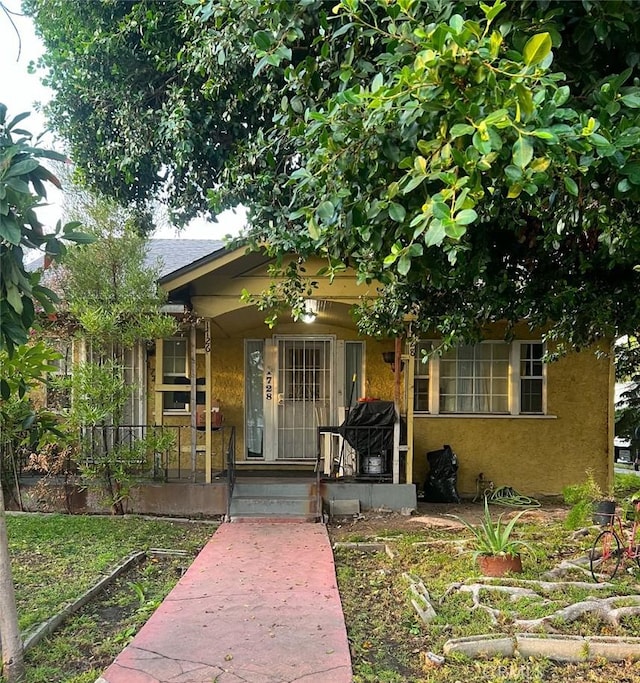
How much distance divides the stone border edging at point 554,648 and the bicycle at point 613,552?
1319 mm

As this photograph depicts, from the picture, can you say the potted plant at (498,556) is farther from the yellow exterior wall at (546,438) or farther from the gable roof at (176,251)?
the gable roof at (176,251)

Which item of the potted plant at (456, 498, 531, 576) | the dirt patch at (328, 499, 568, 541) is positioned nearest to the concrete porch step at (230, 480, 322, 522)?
the dirt patch at (328, 499, 568, 541)

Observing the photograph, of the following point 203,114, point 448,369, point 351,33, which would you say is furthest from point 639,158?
point 448,369

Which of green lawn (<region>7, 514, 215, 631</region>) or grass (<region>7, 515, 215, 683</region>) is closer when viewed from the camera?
grass (<region>7, 515, 215, 683</region>)

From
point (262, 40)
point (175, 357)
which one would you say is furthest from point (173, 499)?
point (262, 40)

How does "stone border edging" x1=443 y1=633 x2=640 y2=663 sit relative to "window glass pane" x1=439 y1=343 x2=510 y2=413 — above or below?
below

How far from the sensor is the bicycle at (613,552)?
5266 millimetres

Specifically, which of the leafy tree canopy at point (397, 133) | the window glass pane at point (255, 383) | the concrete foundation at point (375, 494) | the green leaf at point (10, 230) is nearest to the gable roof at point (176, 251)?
the window glass pane at point (255, 383)

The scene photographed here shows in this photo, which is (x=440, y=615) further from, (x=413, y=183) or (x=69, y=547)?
(x=69, y=547)

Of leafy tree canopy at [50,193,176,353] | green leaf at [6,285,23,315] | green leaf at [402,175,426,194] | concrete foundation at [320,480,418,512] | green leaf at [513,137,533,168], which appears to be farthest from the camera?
concrete foundation at [320,480,418,512]

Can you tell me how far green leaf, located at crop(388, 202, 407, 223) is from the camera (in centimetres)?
286

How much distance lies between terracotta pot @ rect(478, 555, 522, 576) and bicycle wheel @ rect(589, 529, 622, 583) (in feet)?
2.16

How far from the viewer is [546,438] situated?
10.3 m

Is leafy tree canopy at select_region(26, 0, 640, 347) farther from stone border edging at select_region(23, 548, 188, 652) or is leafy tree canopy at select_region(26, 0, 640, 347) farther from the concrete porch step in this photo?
stone border edging at select_region(23, 548, 188, 652)
